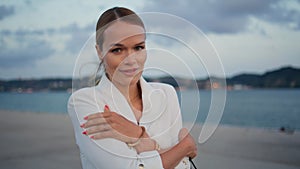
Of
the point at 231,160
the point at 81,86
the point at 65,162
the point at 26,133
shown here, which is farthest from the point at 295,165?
the point at 26,133

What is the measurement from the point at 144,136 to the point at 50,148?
4.28 meters

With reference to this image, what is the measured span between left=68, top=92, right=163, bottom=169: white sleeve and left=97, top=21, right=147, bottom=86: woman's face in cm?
18

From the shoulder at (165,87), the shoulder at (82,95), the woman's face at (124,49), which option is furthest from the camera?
the shoulder at (165,87)

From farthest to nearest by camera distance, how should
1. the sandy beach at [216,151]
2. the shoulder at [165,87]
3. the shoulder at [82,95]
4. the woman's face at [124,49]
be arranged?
the sandy beach at [216,151], the shoulder at [165,87], the shoulder at [82,95], the woman's face at [124,49]

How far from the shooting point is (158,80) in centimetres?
153

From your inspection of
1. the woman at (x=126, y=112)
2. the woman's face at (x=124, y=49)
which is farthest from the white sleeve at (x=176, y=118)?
the woman's face at (x=124, y=49)

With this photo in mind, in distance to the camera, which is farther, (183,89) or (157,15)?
(183,89)

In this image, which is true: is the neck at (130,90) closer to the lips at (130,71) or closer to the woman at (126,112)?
the woman at (126,112)

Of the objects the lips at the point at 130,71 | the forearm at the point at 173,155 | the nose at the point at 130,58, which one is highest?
the nose at the point at 130,58

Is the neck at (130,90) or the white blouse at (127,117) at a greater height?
the neck at (130,90)

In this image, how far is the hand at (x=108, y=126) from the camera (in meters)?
1.25

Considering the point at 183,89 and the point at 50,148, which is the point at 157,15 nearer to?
the point at 183,89

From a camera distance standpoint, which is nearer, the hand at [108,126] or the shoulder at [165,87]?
the hand at [108,126]

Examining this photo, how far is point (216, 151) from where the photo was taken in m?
4.89
